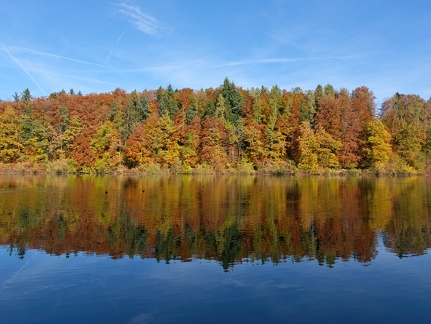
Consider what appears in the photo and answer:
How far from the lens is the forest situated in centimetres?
8062

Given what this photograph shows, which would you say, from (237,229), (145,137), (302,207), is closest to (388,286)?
(237,229)

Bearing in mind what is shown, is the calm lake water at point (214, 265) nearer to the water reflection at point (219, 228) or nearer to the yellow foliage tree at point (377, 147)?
the water reflection at point (219, 228)

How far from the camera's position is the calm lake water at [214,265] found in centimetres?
1001

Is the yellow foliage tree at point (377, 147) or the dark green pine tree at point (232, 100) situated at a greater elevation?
the dark green pine tree at point (232, 100)

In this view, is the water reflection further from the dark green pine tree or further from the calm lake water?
the dark green pine tree

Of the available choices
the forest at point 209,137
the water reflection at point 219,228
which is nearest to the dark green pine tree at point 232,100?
the forest at point 209,137

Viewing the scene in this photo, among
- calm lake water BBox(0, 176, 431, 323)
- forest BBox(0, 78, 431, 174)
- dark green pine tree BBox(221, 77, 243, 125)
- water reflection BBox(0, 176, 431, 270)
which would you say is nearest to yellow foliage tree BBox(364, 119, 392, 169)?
forest BBox(0, 78, 431, 174)

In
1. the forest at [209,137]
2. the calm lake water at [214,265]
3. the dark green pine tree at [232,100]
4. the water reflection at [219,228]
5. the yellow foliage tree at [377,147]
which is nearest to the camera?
the calm lake water at [214,265]

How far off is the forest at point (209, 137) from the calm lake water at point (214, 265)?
55925 millimetres

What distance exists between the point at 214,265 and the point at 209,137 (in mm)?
69817

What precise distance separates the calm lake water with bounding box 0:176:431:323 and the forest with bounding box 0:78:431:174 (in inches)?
2202

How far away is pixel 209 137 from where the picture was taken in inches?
3282

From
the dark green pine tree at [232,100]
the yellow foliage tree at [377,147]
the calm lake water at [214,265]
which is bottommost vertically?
the calm lake water at [214,265]

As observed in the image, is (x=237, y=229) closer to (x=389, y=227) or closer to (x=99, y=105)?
(x=389, y=227)
